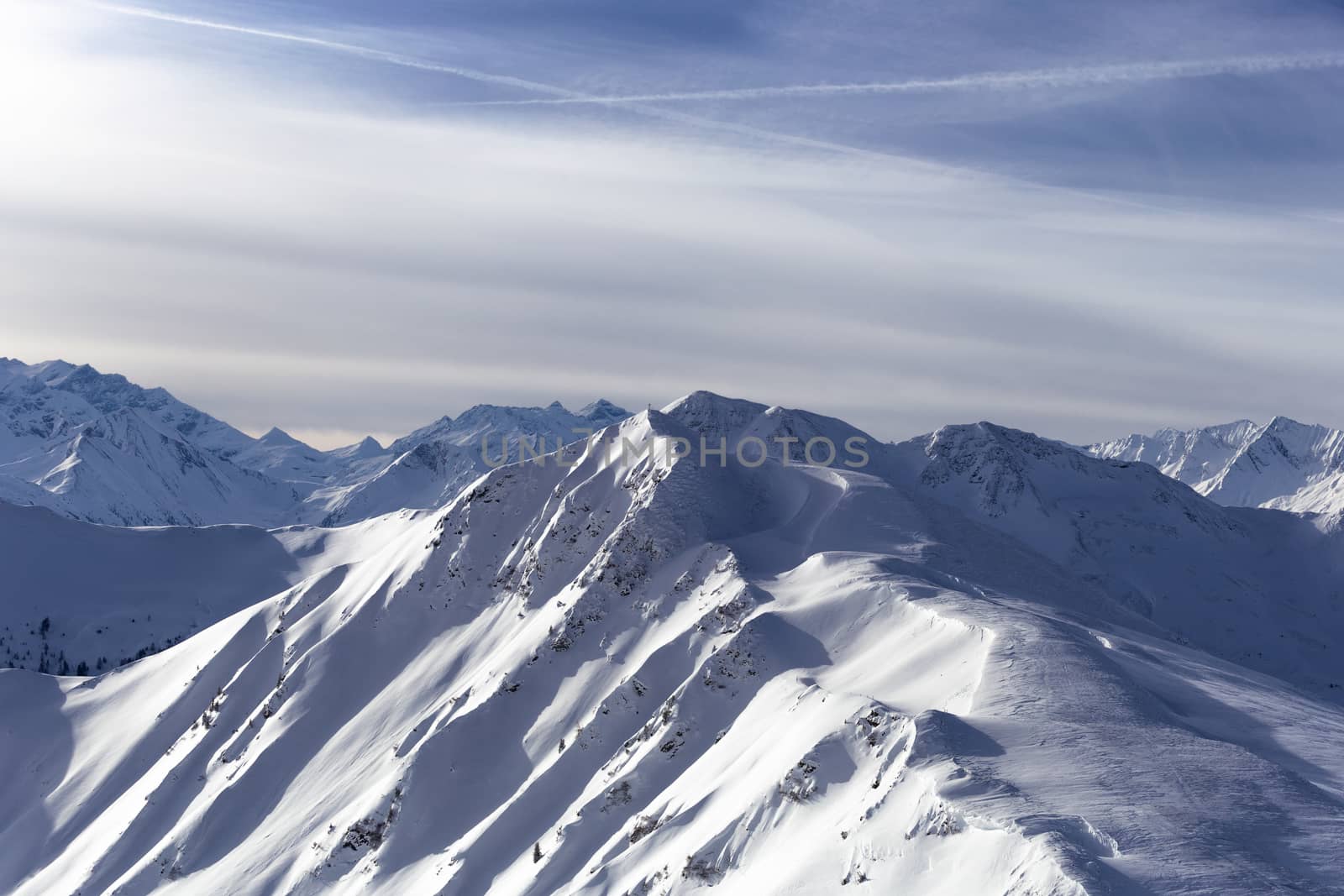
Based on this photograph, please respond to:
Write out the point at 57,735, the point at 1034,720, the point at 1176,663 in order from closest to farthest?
1. the point at 1034,720
2. the point at 1176,663
3. the point at 57,735

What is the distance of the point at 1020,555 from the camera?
103 metres

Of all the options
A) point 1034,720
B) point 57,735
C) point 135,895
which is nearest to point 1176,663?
point 1034,720

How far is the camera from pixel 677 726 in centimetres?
6475

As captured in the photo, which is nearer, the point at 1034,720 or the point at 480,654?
the point at 1034,720

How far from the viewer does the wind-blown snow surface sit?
38.2 meters

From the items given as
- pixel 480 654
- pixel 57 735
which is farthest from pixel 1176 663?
pixel 57 735

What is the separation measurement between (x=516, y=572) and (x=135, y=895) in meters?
35.8

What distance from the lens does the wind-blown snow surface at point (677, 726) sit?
125 feet

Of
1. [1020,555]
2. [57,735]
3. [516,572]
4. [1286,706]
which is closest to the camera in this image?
[1286,706]

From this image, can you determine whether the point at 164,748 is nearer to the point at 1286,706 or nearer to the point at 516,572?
the point at 516,572

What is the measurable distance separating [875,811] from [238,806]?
58937 mm

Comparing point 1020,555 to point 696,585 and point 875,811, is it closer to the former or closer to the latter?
point 696,585

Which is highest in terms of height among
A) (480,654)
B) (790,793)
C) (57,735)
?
(790,793)

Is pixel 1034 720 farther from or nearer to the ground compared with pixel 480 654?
farther from the ground
